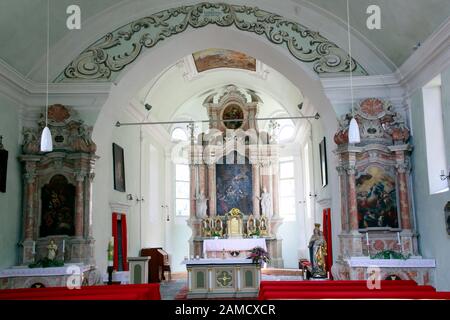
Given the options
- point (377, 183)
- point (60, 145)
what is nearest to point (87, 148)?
point (60, 145)

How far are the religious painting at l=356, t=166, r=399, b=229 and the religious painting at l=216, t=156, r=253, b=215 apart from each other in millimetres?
9839

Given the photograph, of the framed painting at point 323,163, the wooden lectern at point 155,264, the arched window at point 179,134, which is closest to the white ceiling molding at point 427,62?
the framed painting at point 323,163

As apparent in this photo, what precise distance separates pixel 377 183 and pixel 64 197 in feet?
21.8

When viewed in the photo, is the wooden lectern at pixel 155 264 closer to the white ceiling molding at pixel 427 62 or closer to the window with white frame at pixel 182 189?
the window with white frame at pixel 182 189

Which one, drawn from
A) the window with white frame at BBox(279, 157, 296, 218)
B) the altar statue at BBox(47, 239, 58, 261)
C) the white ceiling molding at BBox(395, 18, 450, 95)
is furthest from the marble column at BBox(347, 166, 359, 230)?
the window with white frame at BBox(279, 157, 296, 218)

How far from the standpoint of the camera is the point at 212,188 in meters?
19.7

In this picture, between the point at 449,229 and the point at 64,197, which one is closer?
the point at 449,229

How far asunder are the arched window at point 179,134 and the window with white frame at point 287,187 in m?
4.23

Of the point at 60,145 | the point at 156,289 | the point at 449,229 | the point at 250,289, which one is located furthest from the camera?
the point at 250,289

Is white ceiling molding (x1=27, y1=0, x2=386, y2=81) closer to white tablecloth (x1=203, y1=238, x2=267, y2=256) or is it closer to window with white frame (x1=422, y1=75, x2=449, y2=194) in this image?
window with white frame (x1=422, y1=75, x2=449, y2=194)

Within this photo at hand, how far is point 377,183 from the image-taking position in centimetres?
1018

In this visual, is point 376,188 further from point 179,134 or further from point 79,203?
point 179,134
